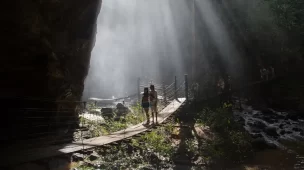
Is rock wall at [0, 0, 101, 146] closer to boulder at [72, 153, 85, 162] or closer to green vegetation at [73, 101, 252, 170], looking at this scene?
boulder at [72, 153, 85, 162]

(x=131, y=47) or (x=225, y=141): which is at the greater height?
(x=131, y=47)

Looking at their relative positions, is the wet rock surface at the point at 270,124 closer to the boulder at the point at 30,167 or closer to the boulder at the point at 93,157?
the boulder at the point at 93,157

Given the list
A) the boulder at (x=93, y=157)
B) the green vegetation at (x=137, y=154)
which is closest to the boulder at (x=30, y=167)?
the green vegetation at (x=137, y=154)

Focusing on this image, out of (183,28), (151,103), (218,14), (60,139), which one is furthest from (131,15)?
(60,139)

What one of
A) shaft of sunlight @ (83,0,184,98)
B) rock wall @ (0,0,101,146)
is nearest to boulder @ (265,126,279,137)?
rock wall @ (0,0,101,146)

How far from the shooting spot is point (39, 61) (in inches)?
340

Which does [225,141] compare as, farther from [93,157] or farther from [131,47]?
[131,47]

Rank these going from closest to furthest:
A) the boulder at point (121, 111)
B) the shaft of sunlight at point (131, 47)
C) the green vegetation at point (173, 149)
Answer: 1. the green vegetation at point (173, 149)
2. the boulder at point (121, 111)
3. the shaft of sunlight at point (131, 47)

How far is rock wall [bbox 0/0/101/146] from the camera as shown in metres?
7.40

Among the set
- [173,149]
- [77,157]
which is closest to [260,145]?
[173,149]

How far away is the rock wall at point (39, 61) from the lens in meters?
7.40

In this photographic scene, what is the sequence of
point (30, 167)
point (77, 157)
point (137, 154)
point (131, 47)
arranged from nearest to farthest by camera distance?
point (30, 167) → point (77, 157) → point (137, 154) → point (131, 47)

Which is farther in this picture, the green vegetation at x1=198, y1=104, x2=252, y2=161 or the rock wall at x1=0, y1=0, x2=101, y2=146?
the green vegetation at x1=198, y1=104, x2=252, y2=161

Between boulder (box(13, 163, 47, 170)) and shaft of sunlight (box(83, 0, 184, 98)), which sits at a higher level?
shaft of sunlight (box(83, 0, 184, 98))
